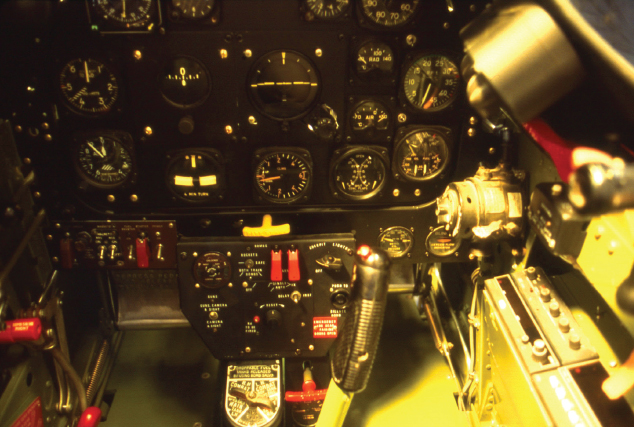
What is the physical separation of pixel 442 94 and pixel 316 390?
1.33m

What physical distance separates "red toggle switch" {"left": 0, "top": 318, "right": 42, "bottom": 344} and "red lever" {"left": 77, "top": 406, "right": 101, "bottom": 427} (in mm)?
467

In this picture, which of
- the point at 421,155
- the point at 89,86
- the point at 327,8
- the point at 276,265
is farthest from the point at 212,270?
the point at 327,8

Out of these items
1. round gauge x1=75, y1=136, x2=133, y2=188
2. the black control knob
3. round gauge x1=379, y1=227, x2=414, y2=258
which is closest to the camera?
round gauge x1=75, y1=136, x2=133, y2=188

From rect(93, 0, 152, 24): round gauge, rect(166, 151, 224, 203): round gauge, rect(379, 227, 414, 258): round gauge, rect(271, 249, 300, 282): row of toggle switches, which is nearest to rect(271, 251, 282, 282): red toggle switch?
rect(271, 249, 300, 282): row of toggle switches

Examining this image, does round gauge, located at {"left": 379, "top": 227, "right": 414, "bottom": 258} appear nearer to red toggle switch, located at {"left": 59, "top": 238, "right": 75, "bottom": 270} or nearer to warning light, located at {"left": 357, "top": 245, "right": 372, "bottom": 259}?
warning light, located at {"left": 357, "top": 245, "right": 372, "bottom": 259}

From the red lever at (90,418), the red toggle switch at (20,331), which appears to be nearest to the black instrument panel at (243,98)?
the red toggle switch at (20,331)

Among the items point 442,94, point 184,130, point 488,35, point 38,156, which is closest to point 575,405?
point 488,35

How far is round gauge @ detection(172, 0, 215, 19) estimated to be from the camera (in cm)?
164

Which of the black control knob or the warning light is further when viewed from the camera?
the black control knob

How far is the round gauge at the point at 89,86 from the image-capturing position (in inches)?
67.7

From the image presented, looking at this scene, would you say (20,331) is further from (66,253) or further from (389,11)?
(389,11)

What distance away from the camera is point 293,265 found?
1887 millimetres

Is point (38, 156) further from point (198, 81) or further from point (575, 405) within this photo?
point (575, 405)

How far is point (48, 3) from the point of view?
1.57 meters
